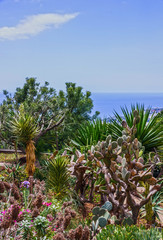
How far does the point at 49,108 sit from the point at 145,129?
4.92 metres

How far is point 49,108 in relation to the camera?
41.0 ft

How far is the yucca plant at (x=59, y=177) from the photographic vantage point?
636cm

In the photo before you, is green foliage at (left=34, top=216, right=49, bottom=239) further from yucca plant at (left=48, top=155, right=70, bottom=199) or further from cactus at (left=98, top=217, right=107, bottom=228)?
yucca plant at (left=48, top=155, right=70, bottom=199)

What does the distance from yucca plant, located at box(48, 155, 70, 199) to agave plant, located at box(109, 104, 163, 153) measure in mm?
2916

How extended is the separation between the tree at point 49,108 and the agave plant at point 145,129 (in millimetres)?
2734

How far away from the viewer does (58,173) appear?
6473mm

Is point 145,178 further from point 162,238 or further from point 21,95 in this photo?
point 21,95

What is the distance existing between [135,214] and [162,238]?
76.3 inches

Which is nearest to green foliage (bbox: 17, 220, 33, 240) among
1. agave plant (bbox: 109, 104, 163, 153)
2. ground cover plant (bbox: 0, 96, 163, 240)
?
ground cover plant (bbox: 0, 96, 163, 240)

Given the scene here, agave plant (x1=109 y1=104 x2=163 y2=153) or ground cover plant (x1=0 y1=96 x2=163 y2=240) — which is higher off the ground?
agave plant (x1=109 y1=104 x2=163 y2=153)

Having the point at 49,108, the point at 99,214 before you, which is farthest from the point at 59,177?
the point at 49,108

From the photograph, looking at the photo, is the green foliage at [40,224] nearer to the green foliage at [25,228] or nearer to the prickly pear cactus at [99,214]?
the green foliage at [25,228]

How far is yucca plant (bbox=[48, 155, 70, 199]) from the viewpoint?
20.9 ft

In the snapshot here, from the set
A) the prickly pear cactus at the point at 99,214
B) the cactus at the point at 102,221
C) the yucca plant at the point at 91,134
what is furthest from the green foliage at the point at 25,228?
the yucca plant at the point at 91,134
